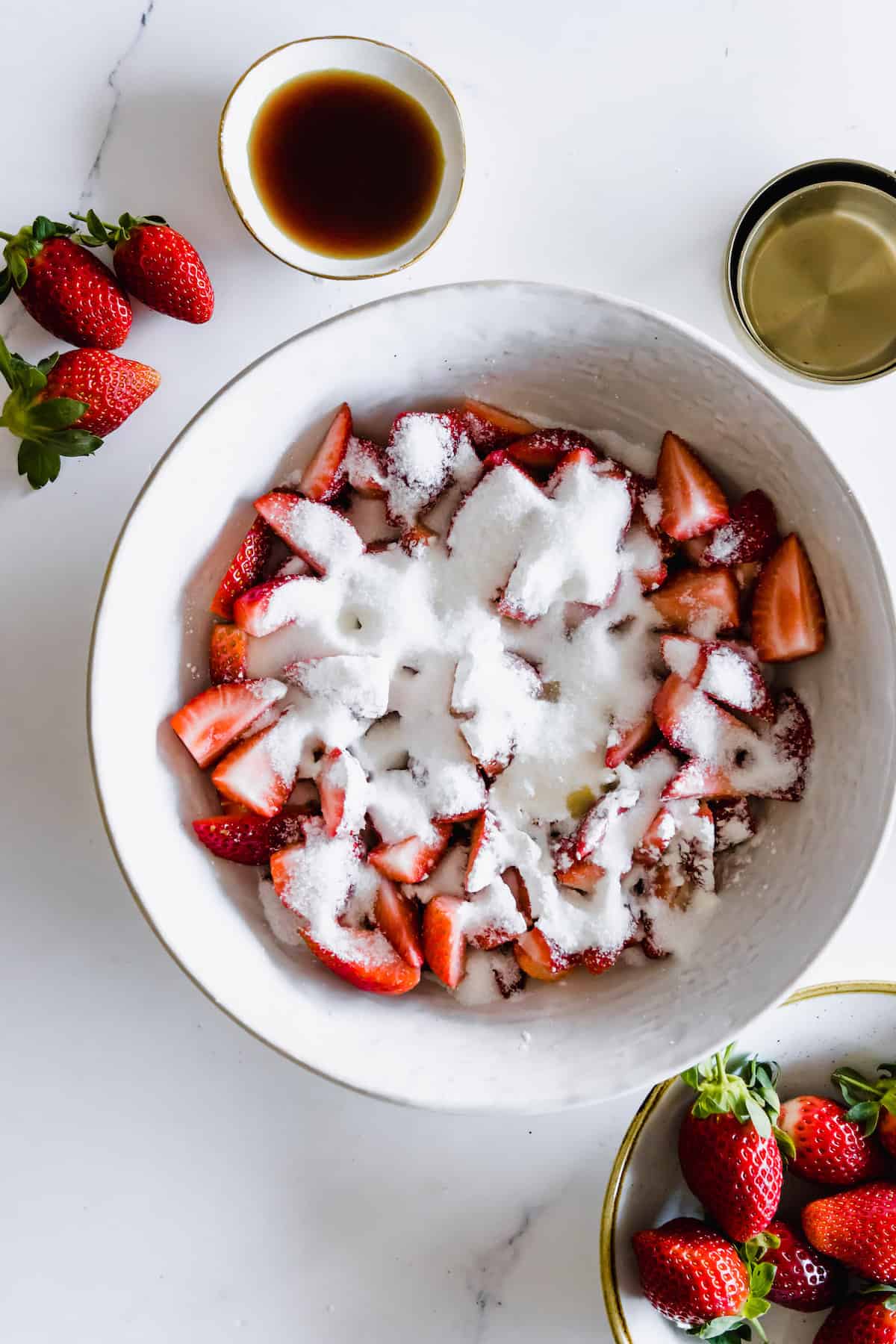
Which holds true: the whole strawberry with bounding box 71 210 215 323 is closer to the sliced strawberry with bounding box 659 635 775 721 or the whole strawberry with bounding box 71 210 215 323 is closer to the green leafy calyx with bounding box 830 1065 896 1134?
the sliced strawberry with bounding box 659 635 775 721

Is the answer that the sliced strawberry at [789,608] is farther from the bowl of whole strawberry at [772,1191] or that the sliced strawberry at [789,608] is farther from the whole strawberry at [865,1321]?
the whole strawberry at [865,1321]

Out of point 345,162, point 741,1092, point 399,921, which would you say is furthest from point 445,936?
point 345,162

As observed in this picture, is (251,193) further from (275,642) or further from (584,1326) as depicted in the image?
(584,1326)

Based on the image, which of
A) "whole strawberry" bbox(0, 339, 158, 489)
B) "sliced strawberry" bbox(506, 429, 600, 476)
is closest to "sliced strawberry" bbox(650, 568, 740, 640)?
"sliced strawberry" bbox(506, 429, 600, 476)

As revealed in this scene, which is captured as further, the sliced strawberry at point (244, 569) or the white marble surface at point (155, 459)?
the white marble surface at point (155, 459)

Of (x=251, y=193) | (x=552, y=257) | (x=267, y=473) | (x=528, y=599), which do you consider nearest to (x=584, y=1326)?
(x=528, y=599)

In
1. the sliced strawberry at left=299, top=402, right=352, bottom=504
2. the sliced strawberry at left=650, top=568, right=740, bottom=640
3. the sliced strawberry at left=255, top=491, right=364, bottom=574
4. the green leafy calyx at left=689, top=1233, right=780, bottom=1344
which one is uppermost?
the sliced strawberry at left=650, top=568, right=740, bottom=640

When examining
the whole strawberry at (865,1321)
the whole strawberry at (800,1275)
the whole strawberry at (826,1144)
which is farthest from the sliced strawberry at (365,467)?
the whole strawberry at (865,1321)
